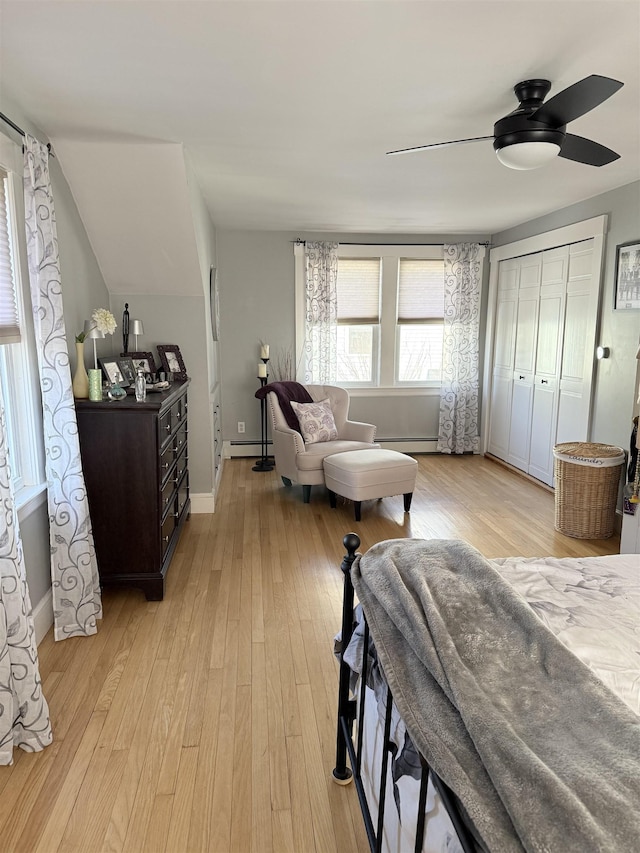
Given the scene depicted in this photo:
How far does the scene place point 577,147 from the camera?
241cm

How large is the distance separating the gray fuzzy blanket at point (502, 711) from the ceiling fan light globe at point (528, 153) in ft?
5.54

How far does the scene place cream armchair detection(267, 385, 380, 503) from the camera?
4.67m

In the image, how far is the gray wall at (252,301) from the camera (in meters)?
5.92

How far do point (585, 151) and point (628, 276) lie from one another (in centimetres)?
185

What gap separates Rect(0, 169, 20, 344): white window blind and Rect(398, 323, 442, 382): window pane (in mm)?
4466

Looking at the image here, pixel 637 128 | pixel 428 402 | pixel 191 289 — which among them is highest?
pixel 637 128

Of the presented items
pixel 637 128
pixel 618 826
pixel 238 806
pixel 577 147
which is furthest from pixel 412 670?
pixel 637 128

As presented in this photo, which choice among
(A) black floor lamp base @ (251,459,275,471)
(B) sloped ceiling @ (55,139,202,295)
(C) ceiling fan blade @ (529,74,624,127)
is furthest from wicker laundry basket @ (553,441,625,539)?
(B) sloped ceiling @ (55,139,202,295)

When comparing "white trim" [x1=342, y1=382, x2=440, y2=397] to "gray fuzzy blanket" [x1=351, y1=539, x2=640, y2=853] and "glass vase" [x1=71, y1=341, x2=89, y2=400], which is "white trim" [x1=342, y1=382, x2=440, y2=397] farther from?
"gray fuzzy blanket" [x1=351, y1=539, x2=640, y2=853]

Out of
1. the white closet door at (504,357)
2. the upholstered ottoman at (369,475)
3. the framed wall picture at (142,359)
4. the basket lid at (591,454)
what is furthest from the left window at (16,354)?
the white closet door at (504,357)

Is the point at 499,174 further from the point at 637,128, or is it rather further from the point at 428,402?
the point at 428,402

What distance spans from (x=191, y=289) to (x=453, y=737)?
3.60 metres

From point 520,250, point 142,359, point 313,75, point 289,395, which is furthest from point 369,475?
point 520,250

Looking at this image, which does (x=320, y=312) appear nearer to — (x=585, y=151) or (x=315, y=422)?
(x=315, y=422)
